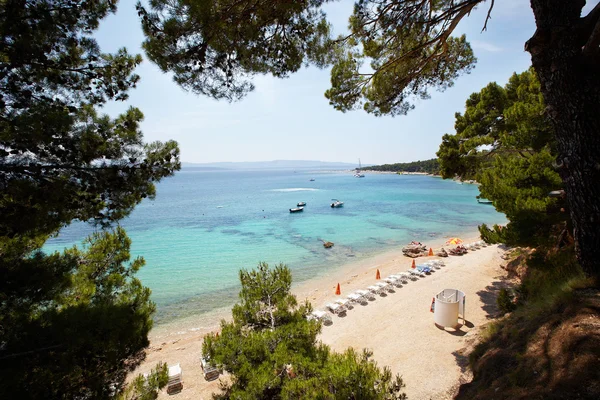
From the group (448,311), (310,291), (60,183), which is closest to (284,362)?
(60,183)

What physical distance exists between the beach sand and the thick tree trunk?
15.3 ft

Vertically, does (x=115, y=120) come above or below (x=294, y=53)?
below

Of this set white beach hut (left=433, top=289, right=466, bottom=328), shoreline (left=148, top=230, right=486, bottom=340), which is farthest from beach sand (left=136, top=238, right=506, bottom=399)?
white beach hut (left=433, top=289, right=466, bottom=328)

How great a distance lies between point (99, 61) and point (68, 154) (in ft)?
4.71

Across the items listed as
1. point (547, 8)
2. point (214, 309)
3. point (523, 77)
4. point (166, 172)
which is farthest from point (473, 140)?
point (214, 309)

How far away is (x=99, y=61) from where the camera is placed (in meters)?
3.41

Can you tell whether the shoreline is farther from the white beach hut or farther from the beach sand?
the white beach hut

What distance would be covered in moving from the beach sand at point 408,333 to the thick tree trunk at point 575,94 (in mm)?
4671

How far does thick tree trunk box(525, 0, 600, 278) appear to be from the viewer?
3.11 meters

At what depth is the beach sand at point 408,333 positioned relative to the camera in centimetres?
696

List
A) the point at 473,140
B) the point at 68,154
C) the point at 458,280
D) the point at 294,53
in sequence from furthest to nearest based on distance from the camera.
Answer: the point at 458,280 → the point at 473,140 → the point at 294,53 → the point at 68,154

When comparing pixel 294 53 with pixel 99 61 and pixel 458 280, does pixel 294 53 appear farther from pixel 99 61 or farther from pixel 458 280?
pixel 458 280

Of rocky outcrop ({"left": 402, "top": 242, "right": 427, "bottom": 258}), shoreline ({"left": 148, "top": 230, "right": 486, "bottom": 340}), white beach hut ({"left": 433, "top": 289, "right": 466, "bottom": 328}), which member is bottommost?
shoreline ({"left": 148, "top": 230, "right": 486, "bottom": 340})

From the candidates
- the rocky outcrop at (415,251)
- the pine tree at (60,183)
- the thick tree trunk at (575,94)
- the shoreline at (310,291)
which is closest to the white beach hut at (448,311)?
the shoreline at (310,291)
